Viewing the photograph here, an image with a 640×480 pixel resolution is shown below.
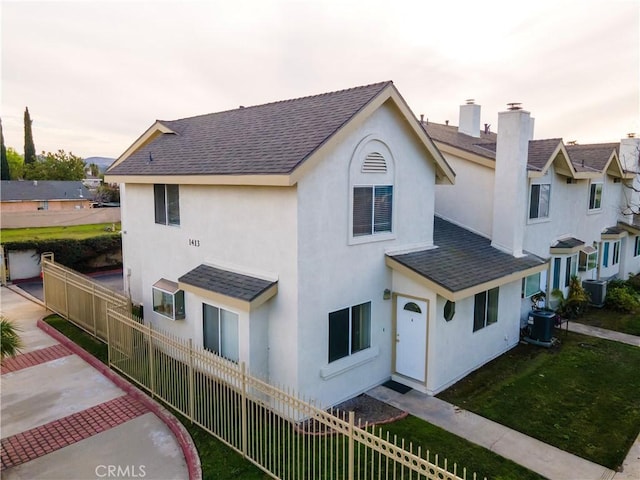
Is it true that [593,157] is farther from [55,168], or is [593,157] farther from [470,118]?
[55,168]

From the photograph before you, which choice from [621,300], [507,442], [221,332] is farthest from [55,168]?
[507,442]

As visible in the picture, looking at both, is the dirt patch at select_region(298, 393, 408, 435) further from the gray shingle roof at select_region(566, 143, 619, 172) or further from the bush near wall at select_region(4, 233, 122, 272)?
the bush near wall at select_region(4, 233, 122, 272)

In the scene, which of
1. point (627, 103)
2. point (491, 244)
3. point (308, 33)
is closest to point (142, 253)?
point (308, 33)

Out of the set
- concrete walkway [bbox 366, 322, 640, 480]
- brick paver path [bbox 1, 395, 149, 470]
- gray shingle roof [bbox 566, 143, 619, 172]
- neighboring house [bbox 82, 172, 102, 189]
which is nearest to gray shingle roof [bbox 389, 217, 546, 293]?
concrete walkway [bbox 366, 322, 640, 480]

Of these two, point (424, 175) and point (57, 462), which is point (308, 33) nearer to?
point (424, 175)

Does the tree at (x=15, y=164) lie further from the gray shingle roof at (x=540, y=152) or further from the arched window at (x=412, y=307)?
the arched window at (x=412, y=307)

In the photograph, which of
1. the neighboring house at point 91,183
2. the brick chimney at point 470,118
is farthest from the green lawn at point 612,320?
the neighboring house at point 91,183
